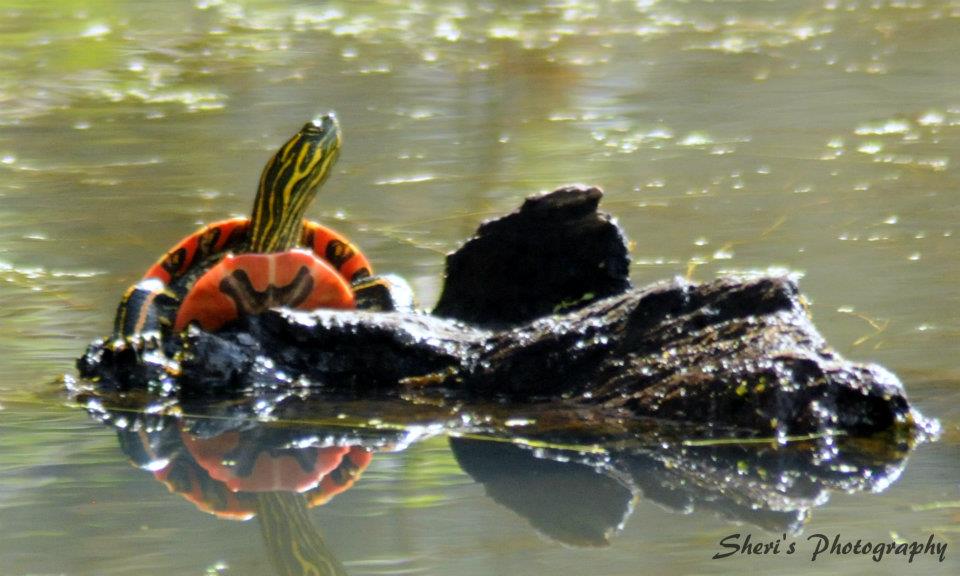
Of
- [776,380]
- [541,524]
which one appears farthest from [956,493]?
[541,524]

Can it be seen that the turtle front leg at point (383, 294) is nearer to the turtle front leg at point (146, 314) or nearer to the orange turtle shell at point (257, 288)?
the orange turtle shell at point (257, 288)

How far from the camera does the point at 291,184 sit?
3738 mm

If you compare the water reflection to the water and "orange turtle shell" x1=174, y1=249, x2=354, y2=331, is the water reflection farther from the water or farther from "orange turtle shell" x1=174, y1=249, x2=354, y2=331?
"orange turtle shell" x1=174, y1=249, x2=354, y2=331

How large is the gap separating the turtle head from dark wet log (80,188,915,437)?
371 mm

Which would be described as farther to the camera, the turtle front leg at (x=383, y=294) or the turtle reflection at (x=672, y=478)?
the turtle front leg at (x=383, y=294)

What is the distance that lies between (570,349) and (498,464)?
545mm

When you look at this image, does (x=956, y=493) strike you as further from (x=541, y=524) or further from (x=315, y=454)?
(x=315, y=454)

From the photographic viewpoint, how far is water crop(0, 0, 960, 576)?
7.93 ft

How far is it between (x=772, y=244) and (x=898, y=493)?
2.13 metres

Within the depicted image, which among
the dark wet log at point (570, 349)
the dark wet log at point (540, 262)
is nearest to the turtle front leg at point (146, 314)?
the dark wet log at point (570, 349)

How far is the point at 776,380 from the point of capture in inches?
112

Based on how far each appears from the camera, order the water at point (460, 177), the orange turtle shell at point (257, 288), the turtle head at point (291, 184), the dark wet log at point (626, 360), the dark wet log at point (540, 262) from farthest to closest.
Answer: the turtle head at point (291, 184), the dark wet log at point (540, 262), the orange turtle shell at point (257, 288), the dark wet log at point (626, 360), the water at point (460, 177)

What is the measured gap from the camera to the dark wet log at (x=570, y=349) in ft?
9.39

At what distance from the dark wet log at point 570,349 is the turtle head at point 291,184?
371mm
